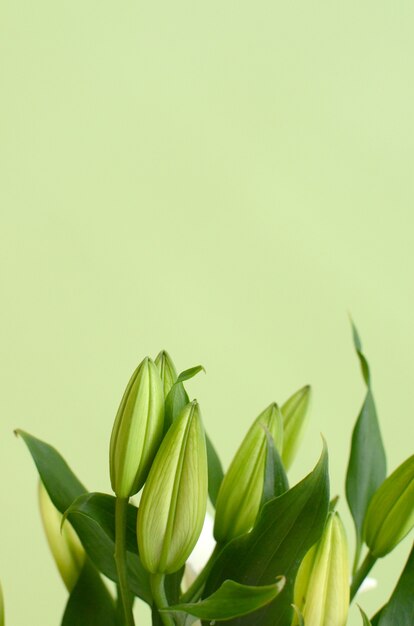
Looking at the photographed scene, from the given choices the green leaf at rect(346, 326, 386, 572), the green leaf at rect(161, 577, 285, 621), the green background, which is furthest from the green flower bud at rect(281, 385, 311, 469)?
the green background

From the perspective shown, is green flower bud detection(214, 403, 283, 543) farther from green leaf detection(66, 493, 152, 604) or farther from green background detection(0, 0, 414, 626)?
green background detection(0, 0, 414, 626)

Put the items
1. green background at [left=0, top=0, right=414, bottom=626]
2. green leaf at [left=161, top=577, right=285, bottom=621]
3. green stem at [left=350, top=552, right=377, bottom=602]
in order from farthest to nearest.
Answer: green background at [left=0, top=0, right=414, bottom=626], green stem at [left=350, top=552, right=377, bottom=602], green leaf at [left=161, top=577, right=285, bottom=621]

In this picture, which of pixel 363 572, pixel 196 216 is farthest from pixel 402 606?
pixel 196 216

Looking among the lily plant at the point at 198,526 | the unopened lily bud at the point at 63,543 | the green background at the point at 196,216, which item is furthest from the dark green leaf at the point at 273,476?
the green background at the point at 196,216

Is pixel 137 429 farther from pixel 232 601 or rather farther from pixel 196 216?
pixel 196 216

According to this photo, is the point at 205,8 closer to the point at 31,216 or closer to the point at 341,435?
the point at 31,216
